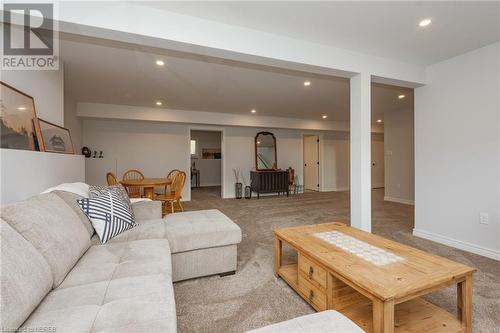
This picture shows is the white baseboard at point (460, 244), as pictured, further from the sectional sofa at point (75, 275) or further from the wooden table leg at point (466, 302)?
the sectional sofa at point (75, 275)

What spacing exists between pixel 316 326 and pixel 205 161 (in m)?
9.03

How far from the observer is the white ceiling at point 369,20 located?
6.15ft

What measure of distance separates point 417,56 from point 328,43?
1248 millimetres

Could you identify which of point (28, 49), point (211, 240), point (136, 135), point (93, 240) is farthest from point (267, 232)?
point (136, 135)

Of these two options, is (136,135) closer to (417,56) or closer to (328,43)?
(328,43)

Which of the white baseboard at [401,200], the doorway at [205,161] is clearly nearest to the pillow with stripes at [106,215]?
the white baseboard at [401,200]

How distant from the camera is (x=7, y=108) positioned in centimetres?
178

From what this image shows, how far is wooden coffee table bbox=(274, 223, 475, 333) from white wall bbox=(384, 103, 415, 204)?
4.80m

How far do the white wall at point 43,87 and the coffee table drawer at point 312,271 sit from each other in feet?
8.88

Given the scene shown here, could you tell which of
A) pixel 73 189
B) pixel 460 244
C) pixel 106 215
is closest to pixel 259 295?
pixel 106 215

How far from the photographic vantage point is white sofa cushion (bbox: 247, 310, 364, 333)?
86 centimetres

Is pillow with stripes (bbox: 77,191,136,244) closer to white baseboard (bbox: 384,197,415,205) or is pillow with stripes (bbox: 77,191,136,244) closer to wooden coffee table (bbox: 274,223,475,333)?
wooden coffee table (bbox: 274,223,475,333)

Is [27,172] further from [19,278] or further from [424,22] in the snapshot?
[424,22]

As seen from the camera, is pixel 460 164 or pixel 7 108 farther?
pixel 460 164
